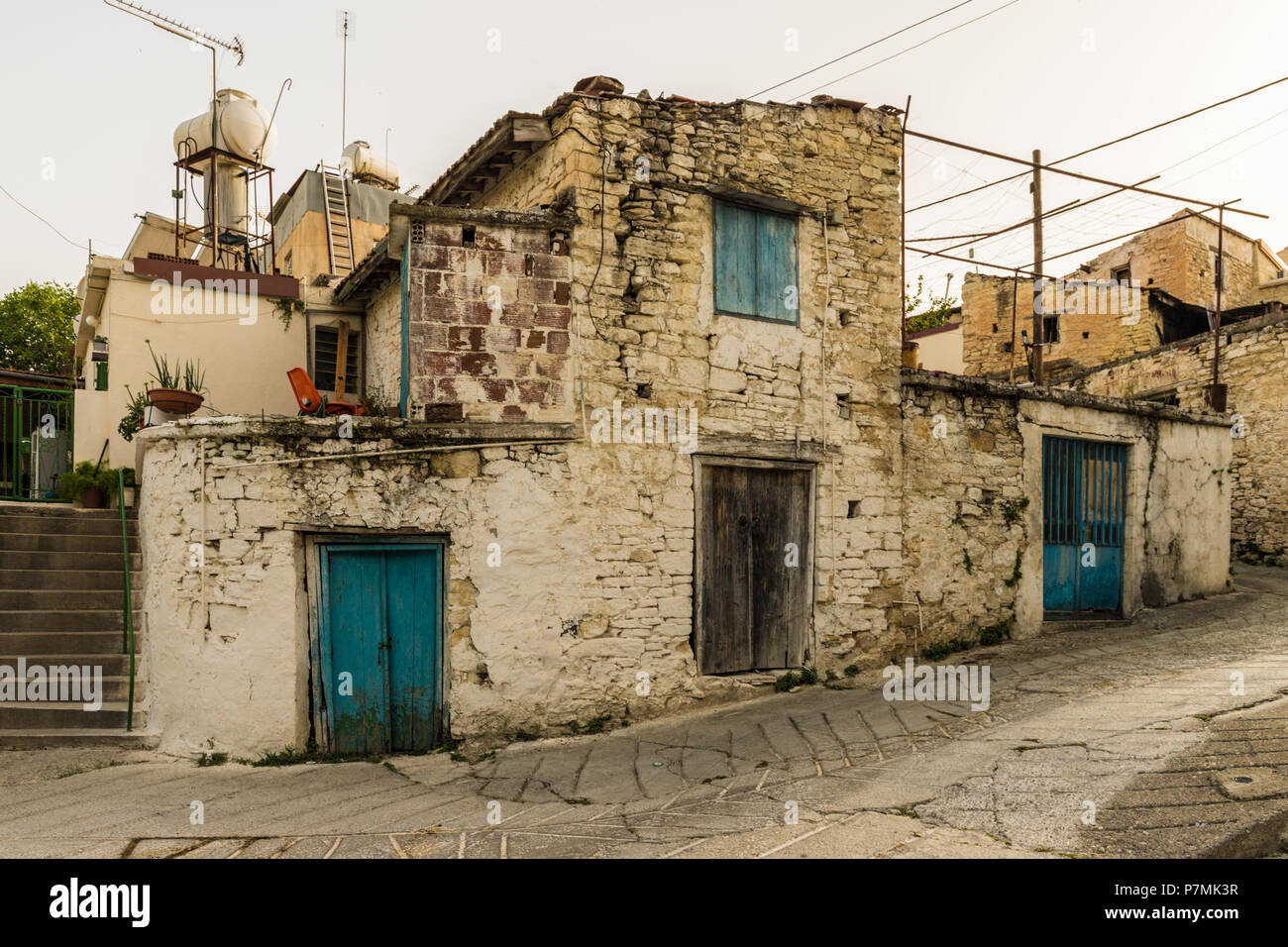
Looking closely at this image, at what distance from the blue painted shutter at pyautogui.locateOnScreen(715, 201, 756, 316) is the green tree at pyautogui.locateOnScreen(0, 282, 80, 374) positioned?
25961mm

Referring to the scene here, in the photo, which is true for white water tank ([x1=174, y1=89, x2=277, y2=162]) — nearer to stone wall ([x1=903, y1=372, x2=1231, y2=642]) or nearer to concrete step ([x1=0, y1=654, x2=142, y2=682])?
concrete step ([x1=0, y1=654, x2=142, y2=682])

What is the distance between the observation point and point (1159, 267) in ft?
69.7

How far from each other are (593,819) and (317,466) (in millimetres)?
3850

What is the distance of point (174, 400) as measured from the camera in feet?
27.1

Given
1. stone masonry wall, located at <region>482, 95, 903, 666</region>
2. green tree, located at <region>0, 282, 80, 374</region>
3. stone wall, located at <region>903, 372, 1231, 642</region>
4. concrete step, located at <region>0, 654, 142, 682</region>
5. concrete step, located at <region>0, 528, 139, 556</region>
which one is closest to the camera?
concrete step, located at <region>0, 654, 142, 682</region>

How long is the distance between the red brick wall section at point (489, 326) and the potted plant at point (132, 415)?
4.61m

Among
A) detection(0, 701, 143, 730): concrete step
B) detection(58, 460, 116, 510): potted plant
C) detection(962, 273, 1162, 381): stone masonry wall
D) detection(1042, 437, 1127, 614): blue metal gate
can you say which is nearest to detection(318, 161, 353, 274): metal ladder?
detection(58, 460, 116, 510): potted plant

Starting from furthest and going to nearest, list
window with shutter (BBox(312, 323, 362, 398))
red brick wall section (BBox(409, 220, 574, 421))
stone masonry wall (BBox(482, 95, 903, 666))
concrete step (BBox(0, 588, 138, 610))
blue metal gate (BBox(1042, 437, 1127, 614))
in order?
window with shutter (BBox(312, 323, 362, 398))
blue metal gate (BBox(1042, 437, 1127, 614))
concrete step (BBox(0, 588, 138, 610))
stone masonry wall (BBox(482, 95, 903, 666))
red brick wall section (BBox(409, 220, 574, 421))

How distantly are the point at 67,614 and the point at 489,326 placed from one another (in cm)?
508

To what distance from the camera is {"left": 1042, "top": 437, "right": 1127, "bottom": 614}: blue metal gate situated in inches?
411

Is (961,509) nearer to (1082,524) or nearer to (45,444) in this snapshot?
(1082,524)

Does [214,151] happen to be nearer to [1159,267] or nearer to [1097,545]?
[1097,545]

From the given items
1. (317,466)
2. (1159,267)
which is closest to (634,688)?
(317,466)

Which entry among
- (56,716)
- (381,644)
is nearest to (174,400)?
(56,716)
